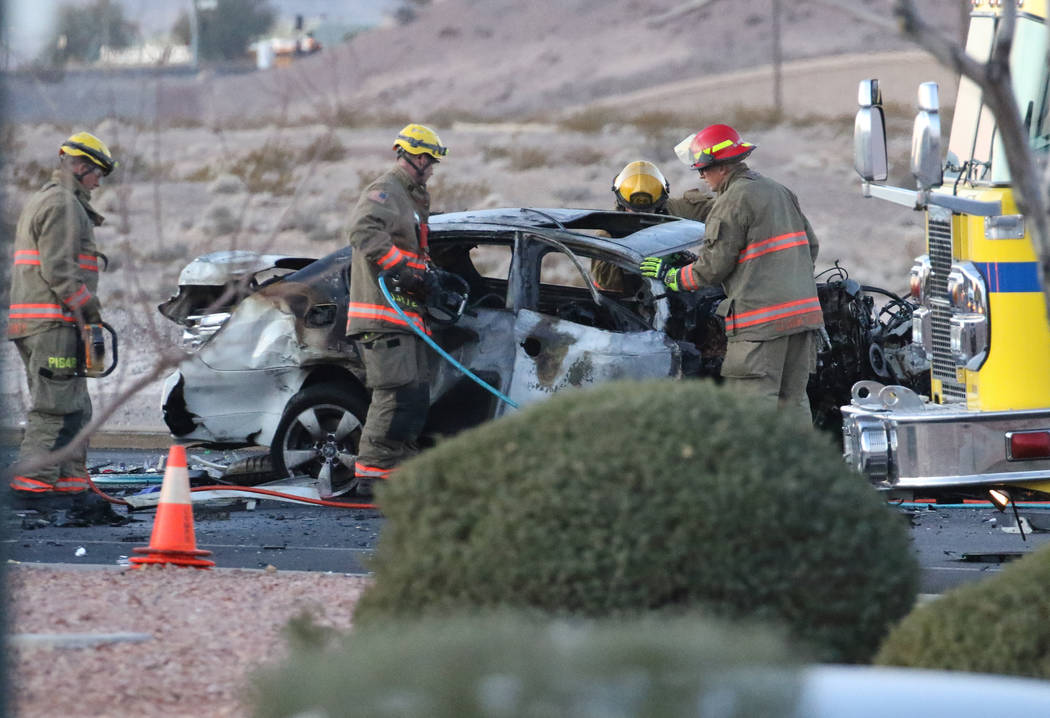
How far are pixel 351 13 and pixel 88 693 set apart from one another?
78.3m

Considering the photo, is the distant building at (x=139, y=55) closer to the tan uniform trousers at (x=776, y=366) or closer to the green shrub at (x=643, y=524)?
the green shrub at (x=643, y=524)

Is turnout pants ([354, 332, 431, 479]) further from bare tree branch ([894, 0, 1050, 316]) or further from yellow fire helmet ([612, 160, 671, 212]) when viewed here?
bare tree branch ([894, 0, 1050, 316])

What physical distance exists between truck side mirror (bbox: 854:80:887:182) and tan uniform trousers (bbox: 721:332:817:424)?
1889 mm

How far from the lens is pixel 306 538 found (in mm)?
7980

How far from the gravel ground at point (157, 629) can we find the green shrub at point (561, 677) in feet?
3.82

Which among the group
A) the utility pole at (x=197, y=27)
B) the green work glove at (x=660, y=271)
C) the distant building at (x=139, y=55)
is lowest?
the green work glove at (x=660, y=271)

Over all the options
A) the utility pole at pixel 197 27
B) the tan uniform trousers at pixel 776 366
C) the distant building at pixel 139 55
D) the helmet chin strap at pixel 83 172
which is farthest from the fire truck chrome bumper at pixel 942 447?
the helmet chin strap at pixel 83 172

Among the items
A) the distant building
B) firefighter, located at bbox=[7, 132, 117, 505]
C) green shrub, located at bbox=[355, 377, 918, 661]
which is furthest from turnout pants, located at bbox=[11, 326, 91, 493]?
green shrub, located at bbox=[355, 377, 918, 661]

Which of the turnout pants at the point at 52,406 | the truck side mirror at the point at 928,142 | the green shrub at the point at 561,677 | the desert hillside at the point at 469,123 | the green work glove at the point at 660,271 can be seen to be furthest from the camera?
the turnout pants at the point at 52,406

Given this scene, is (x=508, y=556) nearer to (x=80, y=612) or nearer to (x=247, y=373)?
(x=80, y=612)

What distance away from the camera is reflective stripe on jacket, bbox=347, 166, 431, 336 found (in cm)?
853

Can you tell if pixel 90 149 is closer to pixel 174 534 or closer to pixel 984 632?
pixel 174 534

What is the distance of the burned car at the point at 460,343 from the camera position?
27.9ft

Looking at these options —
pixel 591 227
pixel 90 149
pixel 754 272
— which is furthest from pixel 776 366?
pixel 90 149
